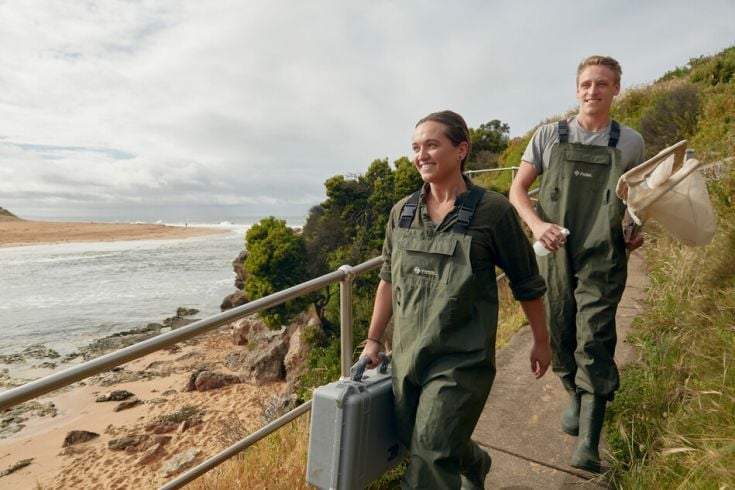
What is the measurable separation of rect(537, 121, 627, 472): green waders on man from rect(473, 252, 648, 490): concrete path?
7.3 inches

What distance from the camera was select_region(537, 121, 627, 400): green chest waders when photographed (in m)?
2.22

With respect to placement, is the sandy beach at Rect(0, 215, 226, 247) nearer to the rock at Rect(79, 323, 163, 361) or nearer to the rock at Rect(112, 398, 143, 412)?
the rock at Rect(79, 323, 163, 361)

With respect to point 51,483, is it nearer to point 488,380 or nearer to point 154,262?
point 488,380

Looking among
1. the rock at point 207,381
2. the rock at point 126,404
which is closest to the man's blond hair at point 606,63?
the rock at point 126,404

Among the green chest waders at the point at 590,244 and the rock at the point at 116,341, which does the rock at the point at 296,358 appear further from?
the green chest waders at the point at 590,244

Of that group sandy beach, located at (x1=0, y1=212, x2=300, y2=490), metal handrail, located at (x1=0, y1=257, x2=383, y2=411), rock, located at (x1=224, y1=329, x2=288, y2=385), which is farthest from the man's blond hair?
rock, located at (x1=224, y1=329, x2=288, y2=385)

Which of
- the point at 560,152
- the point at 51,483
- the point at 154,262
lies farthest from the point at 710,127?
the point at 154,262

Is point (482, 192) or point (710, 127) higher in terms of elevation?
point (710, 127)

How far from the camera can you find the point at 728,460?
5.41 ft

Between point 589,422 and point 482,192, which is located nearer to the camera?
point 482,192

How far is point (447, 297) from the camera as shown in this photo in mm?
1570

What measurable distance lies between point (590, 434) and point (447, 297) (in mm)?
1413

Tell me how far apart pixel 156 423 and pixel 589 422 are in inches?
655

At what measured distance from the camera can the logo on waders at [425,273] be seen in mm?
1625
